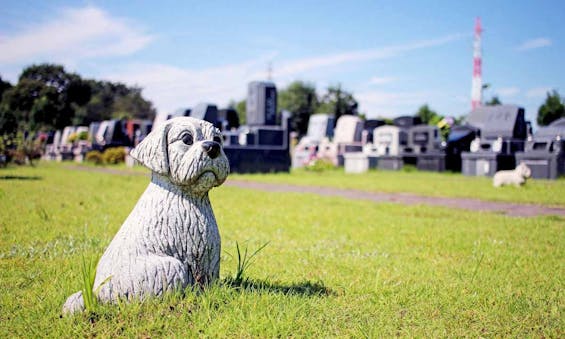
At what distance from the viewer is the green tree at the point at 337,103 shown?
65.3 m

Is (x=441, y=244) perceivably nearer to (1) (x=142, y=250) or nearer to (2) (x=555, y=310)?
(2) (x=555, y=310)

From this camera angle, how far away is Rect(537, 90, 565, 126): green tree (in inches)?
1844

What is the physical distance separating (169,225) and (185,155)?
1.48 feet

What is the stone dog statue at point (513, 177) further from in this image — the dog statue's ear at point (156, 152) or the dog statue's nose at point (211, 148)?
the dog statue's ear at point (156, 152)

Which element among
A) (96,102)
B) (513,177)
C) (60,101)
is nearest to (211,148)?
(513,177)

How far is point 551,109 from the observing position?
47.3 metres

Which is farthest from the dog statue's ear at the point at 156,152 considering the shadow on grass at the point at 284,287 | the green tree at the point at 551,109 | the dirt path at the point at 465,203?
the green tree at the point at 551,109

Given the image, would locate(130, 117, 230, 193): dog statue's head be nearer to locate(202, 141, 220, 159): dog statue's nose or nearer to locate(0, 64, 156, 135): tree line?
locate(202, 141, 220, 159): dog statue's nose

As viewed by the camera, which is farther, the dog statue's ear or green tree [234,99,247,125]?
green tree [234,99,247,125]

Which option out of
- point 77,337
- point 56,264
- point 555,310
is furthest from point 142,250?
point 555,310

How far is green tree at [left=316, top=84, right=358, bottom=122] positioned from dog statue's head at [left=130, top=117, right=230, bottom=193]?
62161 mm

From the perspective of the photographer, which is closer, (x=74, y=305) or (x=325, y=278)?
(x=74, y=305)

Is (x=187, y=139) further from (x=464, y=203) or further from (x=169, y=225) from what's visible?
(x=464, y=203)

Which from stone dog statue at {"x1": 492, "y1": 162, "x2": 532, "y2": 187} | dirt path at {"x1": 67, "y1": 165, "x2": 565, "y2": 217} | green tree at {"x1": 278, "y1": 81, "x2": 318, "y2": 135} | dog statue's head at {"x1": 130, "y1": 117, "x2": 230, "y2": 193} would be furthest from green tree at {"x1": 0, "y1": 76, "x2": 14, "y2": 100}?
dog statue's head at {"x1": 130, "y1": 117, "x2": 230, "y2": 193}
